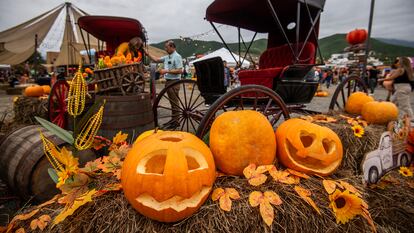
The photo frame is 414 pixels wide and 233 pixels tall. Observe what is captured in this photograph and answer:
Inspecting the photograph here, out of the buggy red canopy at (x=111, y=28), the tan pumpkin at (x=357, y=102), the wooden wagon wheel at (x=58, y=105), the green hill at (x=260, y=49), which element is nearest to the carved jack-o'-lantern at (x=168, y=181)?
the tan pumpkin at (x=357, y=102)

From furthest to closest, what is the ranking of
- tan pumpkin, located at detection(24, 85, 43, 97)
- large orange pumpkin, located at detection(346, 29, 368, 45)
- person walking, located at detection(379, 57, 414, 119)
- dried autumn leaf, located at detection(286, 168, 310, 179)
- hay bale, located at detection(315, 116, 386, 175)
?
large orange pumpkin, located at detection(346, 29, 368, 45), tan pumpkin, located at detection(24, 85, 43, 97), person walking, located at detection(379, 57, 414, 119), hay bale, located at detection(315, 116, 386, 175), dried autumn leaf, located at detection(286, 168, 310, 179)

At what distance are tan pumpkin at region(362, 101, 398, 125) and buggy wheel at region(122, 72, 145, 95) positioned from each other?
321 cm

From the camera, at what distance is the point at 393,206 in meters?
1.80

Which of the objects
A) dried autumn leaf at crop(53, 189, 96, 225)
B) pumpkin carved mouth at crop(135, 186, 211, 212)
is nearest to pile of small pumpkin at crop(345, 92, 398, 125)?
pumpkin carved mouth at crop(135, 186, 211, 212)

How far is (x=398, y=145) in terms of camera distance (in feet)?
7.28

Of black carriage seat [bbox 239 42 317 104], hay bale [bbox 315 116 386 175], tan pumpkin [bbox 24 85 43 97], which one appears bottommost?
hay bale [bbox 315 116 386 175]

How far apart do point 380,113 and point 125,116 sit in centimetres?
325

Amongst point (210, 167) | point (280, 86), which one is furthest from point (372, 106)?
point (210, 167)

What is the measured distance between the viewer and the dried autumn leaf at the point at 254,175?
1.23 metres

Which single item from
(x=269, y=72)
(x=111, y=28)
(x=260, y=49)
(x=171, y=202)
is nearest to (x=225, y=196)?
(x=171, y=202)

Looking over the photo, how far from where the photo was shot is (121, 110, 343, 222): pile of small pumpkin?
1.04 meters

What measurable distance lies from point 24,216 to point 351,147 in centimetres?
288

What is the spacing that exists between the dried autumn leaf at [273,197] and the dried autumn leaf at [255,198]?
0.03 meters

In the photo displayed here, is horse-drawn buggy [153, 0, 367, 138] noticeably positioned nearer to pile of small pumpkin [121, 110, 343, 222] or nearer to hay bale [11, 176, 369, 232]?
pile of small pumpkin [121, 110, 343, 222]
